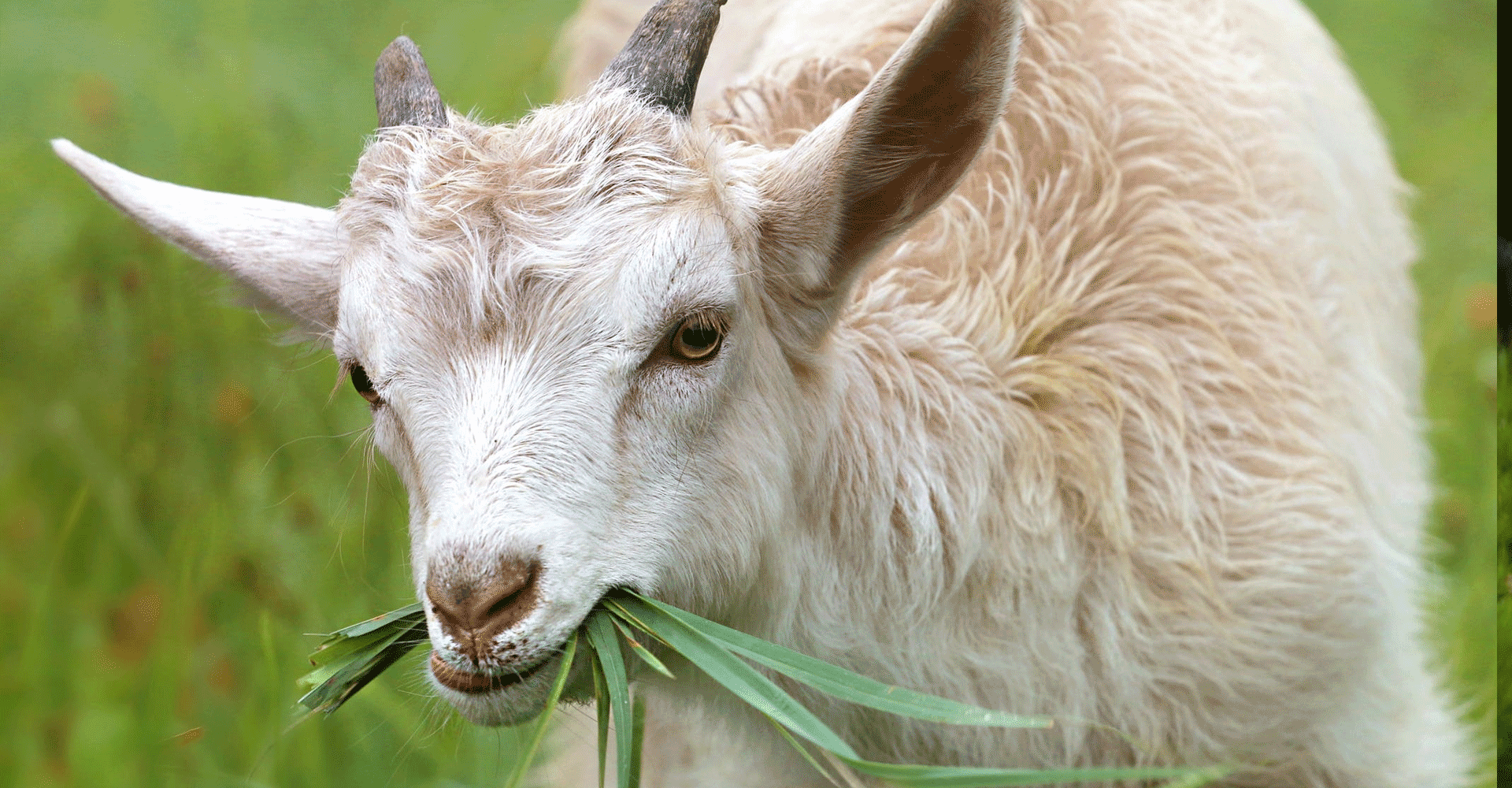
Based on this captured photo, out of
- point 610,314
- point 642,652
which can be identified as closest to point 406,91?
point 610,314

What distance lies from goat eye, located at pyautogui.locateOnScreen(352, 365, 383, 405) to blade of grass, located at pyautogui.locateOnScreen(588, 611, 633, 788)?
0.62m

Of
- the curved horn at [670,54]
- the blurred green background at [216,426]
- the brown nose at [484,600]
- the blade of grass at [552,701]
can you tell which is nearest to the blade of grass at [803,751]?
the blade of grass at [552,701]

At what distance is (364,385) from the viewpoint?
2760mm

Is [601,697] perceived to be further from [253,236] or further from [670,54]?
[253,236]

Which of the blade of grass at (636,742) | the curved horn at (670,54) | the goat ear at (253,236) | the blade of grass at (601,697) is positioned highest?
the curved horn at (670,54)

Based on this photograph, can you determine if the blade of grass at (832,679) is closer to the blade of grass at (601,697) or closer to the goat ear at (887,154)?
the blade of grass at (601,697)

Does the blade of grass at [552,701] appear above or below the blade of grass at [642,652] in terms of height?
below

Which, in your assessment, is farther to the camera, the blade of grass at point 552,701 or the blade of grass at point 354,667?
the blade of grass at point 354,667

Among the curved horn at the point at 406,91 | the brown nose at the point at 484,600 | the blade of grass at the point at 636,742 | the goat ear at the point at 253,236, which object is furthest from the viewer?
the goat ear at the point at 253,236

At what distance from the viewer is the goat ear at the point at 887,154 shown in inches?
99.2

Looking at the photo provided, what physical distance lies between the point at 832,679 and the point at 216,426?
418cm

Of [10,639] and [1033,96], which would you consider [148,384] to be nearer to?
[10,639]

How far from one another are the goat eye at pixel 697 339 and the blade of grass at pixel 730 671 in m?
0.43

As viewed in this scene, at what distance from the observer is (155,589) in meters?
5.34
